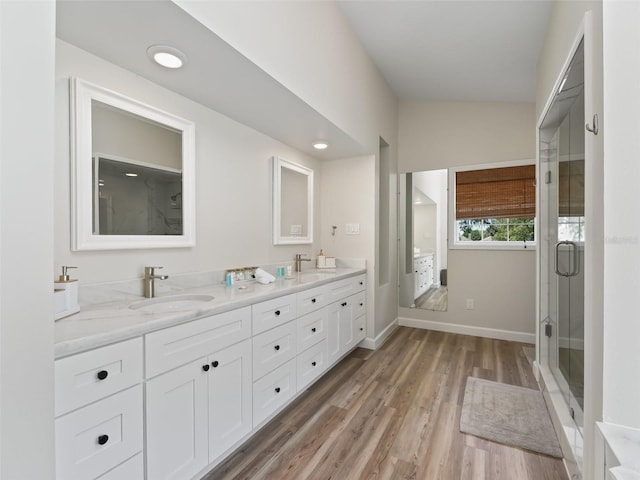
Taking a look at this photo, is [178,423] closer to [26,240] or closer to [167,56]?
[26,240]

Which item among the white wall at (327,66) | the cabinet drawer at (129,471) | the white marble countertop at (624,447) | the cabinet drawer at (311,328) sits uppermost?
the white wall at (327,66)

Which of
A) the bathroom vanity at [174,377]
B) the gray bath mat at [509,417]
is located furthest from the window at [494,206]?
the bathroom vanity at [174,377]

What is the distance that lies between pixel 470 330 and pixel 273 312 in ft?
9.39

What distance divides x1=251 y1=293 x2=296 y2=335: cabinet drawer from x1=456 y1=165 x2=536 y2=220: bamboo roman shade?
2.67 meters

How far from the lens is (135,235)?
5.24 feet

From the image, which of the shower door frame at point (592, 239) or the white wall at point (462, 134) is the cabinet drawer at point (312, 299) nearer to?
the shower door frame at point (592, 239)

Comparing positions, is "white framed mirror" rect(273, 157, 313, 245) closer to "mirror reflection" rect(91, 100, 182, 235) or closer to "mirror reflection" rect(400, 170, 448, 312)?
"mirror reflection" rect(91, 100, 182, 235)

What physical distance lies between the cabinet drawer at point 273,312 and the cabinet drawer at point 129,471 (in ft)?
2.30

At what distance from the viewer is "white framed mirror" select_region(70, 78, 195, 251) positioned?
1.38 metres

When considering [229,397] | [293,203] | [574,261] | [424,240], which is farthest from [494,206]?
[229,397]

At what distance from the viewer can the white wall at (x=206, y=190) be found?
4.38 ft

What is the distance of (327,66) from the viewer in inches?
87.8

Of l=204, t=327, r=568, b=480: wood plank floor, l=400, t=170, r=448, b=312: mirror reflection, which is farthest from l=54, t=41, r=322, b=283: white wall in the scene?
l=400, t=170, r=448, b=312: mirror reflection

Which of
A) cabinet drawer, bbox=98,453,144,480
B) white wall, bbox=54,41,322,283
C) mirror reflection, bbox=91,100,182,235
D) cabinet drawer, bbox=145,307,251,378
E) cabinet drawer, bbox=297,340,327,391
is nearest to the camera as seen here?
cabinet drawer, bbox=98,453,144,480
